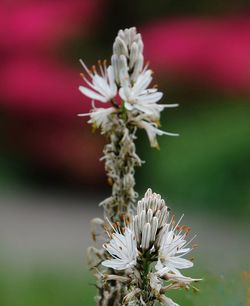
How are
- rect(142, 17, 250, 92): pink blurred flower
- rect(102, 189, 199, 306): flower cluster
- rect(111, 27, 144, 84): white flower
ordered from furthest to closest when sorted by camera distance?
rect(142, 17, 250, 92): pink blurred flower → rect(111, 27, 144, 84): white flower → rect(102, 189, 199, 306): flower cluster

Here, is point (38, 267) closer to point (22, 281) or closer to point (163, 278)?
point (22, 281)

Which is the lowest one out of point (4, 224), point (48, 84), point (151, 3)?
point (4, 224)

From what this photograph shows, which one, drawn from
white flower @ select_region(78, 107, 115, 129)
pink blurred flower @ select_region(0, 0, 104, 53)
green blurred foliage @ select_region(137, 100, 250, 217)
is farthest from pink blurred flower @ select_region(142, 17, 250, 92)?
white flower @ select_region(78, 107, 115, 129)

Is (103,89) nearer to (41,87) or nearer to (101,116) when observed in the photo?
(101,116)

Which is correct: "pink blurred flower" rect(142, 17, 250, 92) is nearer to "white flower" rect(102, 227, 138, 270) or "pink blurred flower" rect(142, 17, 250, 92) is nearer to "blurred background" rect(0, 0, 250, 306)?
"blurred background" rect(0, 0, 250, 306)

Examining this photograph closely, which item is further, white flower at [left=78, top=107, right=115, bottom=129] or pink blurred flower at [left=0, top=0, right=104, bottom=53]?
pink blurred flower at [left=0, top=0, right=104, bottom=53]

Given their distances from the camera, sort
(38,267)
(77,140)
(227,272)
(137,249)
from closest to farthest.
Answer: (137,249)
(227,272)
(38,267)
(77,140)

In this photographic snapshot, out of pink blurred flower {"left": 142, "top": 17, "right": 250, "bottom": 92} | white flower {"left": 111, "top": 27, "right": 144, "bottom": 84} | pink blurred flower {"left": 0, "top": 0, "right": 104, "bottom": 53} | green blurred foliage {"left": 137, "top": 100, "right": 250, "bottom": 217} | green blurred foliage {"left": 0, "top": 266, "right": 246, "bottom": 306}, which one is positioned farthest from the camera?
pink blurred flower {"left": 0, "top": 0, "right": 104, "bottom": 53}

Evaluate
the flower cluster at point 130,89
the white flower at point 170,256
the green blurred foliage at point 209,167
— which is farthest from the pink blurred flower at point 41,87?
the white flower at point 170,256

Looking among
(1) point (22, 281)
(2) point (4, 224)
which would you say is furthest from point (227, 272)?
(2) point (4, 224)
